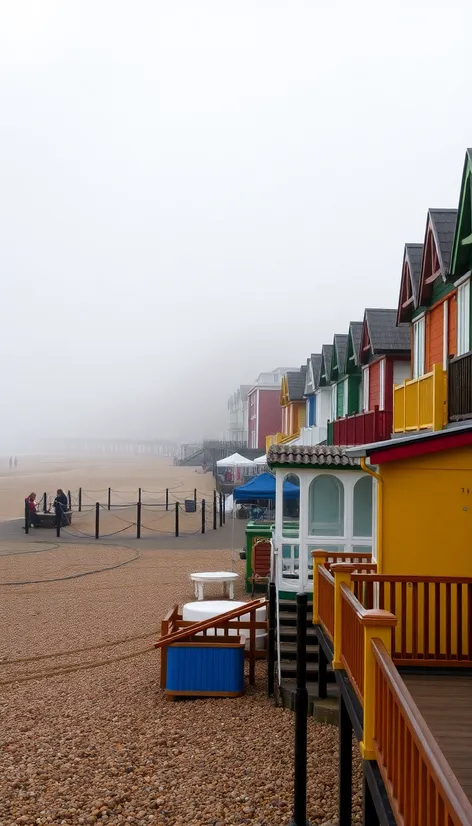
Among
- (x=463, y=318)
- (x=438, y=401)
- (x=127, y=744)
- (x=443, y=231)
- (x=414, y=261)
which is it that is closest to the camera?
(x=127, y=744)

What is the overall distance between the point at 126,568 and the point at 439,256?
45.9 ft

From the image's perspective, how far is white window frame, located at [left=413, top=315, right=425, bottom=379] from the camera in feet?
49.8

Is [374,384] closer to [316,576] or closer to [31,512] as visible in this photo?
[316,576]

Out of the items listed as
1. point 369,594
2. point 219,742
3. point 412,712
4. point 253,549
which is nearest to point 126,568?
point 253,549

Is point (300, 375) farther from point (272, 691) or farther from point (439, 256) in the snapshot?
point (272, 691)

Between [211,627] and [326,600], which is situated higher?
[326,600]

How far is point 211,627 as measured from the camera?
11.5 metres

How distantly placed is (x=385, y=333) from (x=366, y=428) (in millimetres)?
3812

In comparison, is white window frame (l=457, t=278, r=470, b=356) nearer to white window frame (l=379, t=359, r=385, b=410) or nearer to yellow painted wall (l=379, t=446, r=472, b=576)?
yellow painted wall (l=379, t=446, r=472, b=576)

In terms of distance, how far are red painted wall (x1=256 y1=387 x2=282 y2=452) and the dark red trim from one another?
50.4 m

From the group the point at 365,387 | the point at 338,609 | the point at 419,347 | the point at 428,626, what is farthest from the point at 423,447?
the point at 365,387

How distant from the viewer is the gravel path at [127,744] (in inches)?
294

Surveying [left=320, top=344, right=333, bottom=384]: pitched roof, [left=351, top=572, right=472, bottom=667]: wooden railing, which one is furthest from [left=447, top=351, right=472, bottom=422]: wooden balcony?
[left=320, top=344, right=333, bottom=384]: pitched roof

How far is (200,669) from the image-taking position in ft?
35.7
